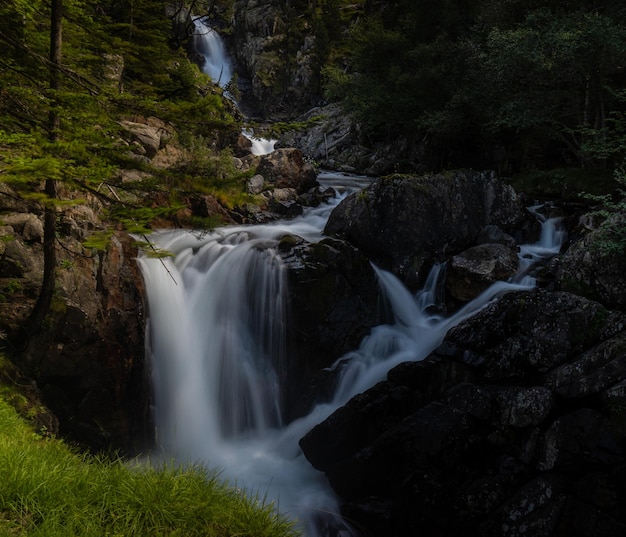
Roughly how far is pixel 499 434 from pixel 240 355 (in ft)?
17.7

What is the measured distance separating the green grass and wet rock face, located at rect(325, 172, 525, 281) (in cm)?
879

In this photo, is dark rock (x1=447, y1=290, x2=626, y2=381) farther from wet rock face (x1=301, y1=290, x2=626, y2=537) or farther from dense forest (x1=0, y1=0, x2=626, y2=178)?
dense forest (x1=0, y1=0, x2=626, y2=178)

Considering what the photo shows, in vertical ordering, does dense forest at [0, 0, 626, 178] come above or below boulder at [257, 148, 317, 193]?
above

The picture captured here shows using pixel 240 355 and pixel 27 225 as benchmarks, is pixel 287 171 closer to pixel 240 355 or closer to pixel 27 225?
pixel 240 355

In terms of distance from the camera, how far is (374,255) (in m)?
11.8

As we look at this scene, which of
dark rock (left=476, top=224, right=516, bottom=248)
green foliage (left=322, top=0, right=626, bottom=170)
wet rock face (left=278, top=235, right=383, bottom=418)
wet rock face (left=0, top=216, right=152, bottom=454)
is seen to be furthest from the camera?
green foliage (left=322, top=0, right=626, bottom=170)

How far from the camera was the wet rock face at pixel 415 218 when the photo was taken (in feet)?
38.4

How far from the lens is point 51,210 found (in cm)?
539

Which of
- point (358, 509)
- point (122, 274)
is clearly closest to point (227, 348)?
point (122, 274)

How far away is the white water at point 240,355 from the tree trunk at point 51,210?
6.06ft

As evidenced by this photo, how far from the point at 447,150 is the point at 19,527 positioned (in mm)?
23066

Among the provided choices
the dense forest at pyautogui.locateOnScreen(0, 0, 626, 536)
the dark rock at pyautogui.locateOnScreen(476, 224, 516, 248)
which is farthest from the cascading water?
the dark rock at pyautogui.locateOnScreen(476, 224, 516, 248)

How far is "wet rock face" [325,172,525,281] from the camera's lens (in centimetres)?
1170

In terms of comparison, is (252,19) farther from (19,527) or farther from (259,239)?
(19,527)
